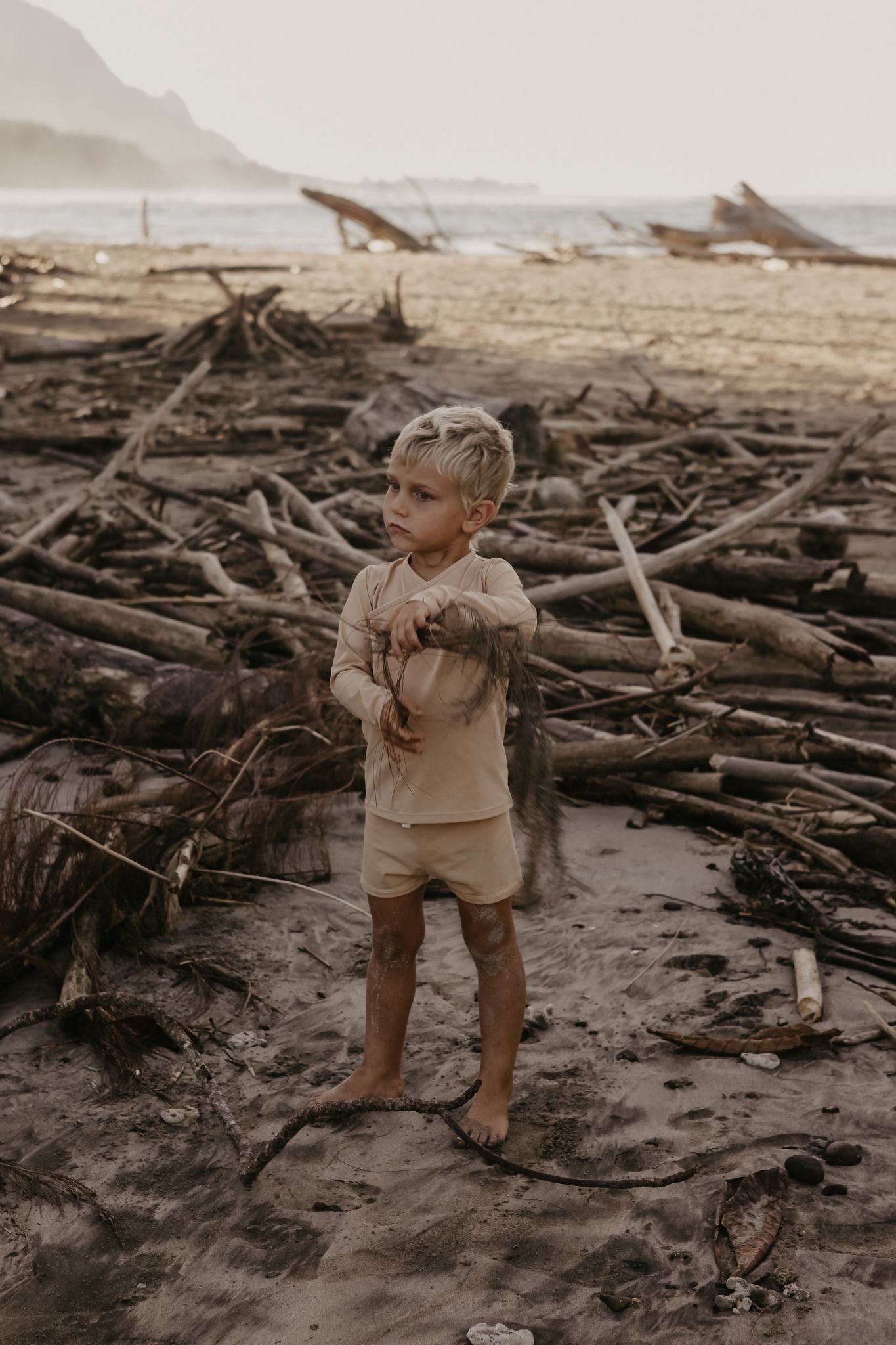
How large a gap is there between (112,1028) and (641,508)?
18.3 ft

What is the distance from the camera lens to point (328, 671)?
A: 4.71 m

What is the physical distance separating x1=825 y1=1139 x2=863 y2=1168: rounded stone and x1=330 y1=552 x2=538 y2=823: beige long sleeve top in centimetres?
101

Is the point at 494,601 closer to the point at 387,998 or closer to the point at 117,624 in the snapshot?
the point at 387,998

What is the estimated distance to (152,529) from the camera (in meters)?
6.74

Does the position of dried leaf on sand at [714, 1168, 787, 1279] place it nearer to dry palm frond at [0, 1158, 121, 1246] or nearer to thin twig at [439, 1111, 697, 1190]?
thin twig at [439, 1111, 697, 1190]

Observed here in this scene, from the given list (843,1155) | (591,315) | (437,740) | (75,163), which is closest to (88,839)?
(437,740)

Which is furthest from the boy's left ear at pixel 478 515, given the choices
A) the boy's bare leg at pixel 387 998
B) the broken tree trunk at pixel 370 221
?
the broken tree trunk at pixel 370 221

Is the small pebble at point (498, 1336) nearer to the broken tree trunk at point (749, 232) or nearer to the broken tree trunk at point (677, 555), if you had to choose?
the broken tree trunk at point (677, 555)

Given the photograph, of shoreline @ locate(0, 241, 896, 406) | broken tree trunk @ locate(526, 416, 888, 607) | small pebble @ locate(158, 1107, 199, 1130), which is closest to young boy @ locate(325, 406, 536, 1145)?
small pebble @ locate(158, 1107, 199, 1130)

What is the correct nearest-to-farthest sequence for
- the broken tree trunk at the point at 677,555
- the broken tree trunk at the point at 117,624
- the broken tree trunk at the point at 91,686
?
the broken tree trunk at the point at 91,686 < the broken tree trunk at the point at 117,624 < the broken tree trunk at the point at 677,555

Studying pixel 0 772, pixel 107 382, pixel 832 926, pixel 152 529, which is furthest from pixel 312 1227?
pixel 107 382

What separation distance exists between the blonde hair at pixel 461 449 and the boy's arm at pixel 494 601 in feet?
0.55

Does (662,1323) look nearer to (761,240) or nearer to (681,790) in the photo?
(681,790)

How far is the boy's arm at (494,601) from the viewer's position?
2.23 m
